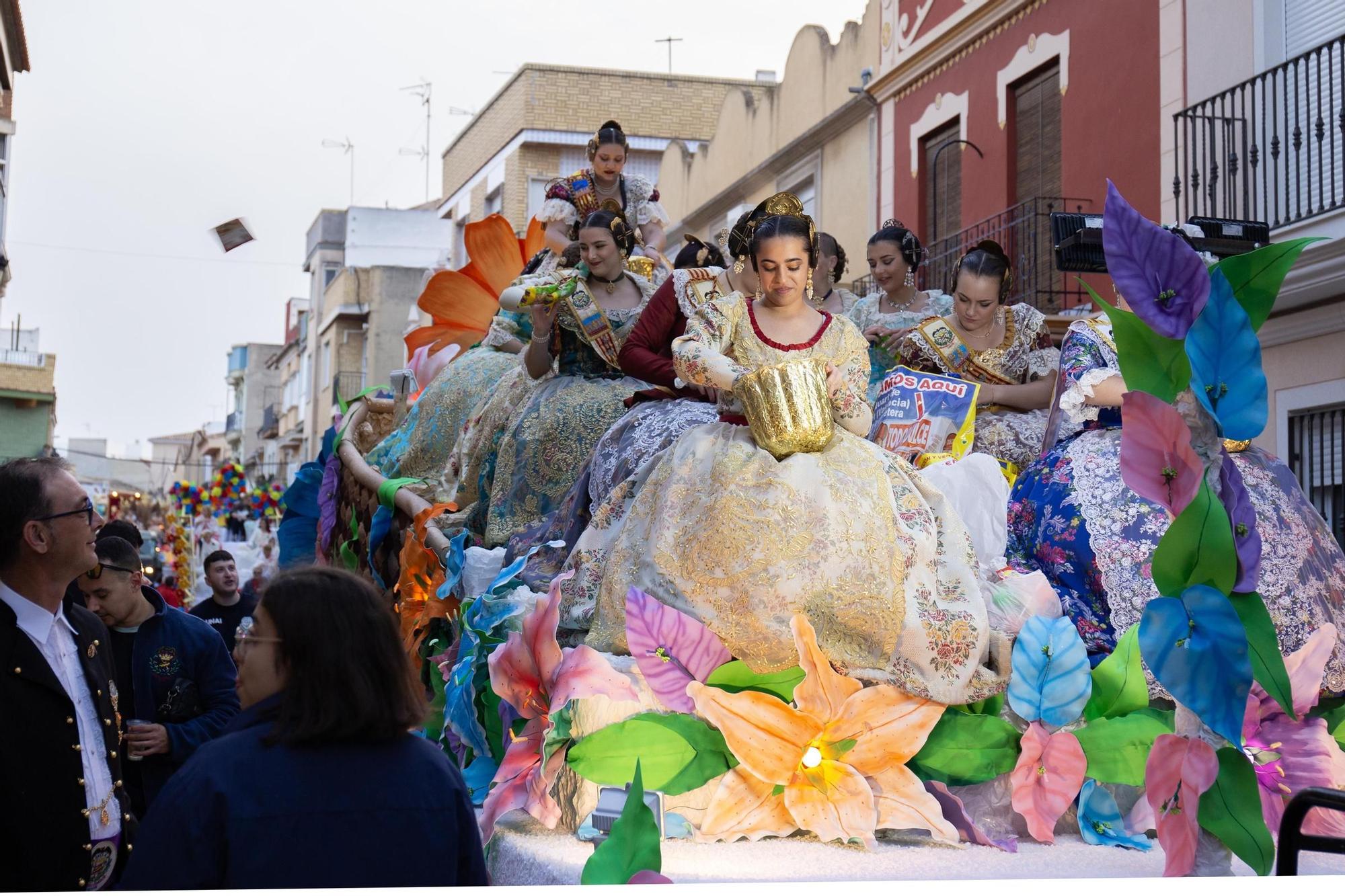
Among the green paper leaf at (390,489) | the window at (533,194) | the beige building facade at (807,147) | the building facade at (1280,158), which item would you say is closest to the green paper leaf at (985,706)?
the green paper leaf at (390,489)

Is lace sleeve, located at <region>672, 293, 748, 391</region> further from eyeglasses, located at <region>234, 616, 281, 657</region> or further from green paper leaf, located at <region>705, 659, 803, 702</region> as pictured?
eyeglasses, located at <region>234, 616, 281, 657</region>

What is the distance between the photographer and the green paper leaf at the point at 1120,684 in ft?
12.1

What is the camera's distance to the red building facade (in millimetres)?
9539

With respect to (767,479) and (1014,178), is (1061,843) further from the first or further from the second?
(1014,178)

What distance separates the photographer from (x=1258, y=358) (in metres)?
3.00

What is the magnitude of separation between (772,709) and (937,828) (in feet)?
1.52

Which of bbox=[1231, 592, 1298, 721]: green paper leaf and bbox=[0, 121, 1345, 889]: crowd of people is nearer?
bbox=[0, 121, 1345, 889]: crowd of people

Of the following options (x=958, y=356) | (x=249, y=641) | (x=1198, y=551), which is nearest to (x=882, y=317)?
(x=958, y=356)

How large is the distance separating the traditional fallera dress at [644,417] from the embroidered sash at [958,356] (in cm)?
85

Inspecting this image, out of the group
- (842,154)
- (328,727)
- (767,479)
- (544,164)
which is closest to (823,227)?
(842,154)

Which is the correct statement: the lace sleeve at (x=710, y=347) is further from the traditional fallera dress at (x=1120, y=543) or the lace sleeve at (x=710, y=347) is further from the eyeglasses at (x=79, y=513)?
the eyeglasses at (x=79, y=513)

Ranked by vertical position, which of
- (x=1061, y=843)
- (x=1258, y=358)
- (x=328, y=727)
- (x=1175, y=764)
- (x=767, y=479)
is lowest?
(x=1061, y=843)

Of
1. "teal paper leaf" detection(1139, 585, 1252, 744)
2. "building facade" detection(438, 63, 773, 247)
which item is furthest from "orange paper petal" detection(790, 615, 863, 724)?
"building facade" detection(438, 63, 773, 247)

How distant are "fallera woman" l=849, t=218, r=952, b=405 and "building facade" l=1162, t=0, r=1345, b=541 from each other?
3306 mm
